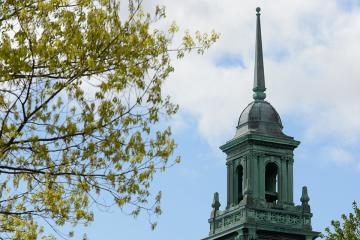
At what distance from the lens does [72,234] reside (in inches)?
1084

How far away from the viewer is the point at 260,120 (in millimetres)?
75000

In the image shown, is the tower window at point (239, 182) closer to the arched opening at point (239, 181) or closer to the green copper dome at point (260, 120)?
the arched opening at point (239, 181)

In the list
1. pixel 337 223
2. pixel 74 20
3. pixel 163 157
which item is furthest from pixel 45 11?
pixel 337 223

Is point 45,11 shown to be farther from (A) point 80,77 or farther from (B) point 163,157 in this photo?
(B) point 163,157

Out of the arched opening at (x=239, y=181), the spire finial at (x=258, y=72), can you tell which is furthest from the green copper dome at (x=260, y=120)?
the arched opening at (x=239, y=181)

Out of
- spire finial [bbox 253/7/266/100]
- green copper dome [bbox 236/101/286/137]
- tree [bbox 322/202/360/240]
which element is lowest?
tree [bbox 322/202/360/240]

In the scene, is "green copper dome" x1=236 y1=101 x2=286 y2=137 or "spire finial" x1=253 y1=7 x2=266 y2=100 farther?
"spire finial" x1=253 y1=7 x2=266 y2=100

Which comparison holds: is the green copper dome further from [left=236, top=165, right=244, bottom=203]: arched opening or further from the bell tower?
[left=236, top=165, right=244, bottom=203]: arched opening

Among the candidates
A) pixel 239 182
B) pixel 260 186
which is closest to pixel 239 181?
pixel 239 182

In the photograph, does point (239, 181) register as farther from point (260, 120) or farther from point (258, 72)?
point (258, 72)

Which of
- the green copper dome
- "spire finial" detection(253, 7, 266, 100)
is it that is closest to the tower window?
the green copper dome

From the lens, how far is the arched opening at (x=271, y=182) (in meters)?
74.1

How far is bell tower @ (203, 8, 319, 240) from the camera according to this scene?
237ft

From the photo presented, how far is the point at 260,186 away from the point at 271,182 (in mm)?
2842
